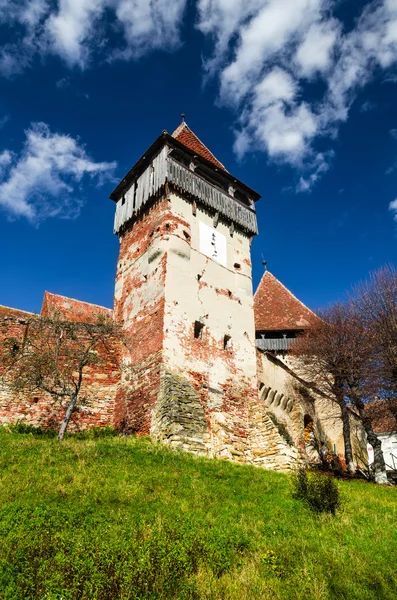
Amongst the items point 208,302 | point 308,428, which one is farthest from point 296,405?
point 208,302

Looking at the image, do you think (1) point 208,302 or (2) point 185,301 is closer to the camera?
(2) point 185,301

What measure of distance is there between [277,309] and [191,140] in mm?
10664

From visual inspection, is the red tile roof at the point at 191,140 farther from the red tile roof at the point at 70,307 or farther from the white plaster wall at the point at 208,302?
the red tile roof at the point at 70,307

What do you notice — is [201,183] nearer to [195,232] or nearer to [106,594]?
[195,232]

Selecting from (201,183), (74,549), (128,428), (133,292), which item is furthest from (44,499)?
(201,183)

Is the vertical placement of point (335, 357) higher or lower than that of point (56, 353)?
higher

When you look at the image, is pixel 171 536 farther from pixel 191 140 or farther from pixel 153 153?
pixel 191 140

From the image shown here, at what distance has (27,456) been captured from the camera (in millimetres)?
9750

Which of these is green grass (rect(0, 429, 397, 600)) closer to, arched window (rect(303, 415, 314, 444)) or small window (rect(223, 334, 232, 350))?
small window (rect(223, 334, 232, 350))

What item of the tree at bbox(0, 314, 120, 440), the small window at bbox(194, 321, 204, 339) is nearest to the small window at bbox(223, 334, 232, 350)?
the small window at bbox(194, 321, 204, 339)

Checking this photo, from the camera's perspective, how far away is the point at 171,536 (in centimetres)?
598

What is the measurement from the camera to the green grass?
4855 mm

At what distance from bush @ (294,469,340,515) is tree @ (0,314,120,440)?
744 cm

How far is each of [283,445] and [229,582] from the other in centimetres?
972
